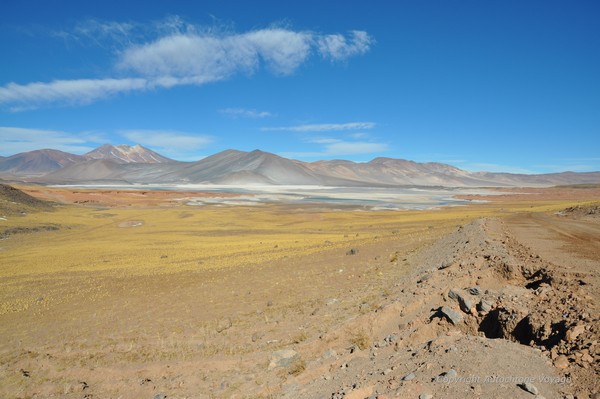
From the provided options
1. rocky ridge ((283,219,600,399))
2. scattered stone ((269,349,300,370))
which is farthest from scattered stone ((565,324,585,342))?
scattered stone ((269,349,300,370))

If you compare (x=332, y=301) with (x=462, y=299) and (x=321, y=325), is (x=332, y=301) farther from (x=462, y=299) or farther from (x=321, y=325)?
(x=462, y=299)

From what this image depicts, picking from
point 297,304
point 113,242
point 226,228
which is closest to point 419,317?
point 297,304

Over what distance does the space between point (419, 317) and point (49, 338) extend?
10.1m

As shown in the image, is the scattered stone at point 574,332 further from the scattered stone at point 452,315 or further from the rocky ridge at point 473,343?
the scattered stone at point 452,315

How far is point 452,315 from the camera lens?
27.1ft

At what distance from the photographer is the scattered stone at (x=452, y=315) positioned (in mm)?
8172

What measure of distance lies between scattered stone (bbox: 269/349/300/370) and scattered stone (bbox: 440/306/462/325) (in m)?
3.40

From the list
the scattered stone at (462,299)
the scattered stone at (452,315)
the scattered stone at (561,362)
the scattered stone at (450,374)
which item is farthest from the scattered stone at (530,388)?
the scattered stone at (462,299)

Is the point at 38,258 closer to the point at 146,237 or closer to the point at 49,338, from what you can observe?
the point at 146,237

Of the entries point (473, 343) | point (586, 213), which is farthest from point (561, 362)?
point (586, 213)

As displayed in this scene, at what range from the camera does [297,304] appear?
39.5ft

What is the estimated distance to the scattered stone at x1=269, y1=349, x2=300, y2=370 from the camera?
8.35 m

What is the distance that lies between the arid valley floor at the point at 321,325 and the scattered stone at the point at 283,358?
5cm

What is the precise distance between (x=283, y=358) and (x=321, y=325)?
5.65ft
